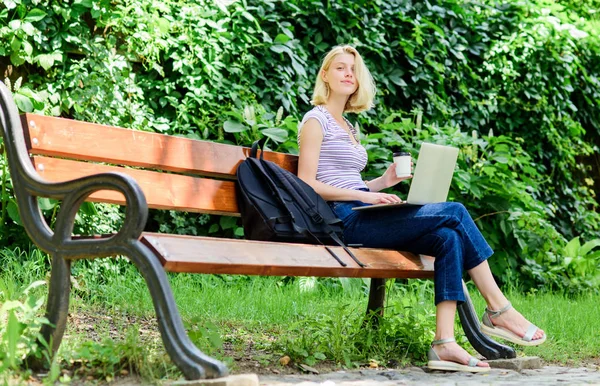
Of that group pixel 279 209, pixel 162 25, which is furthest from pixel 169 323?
pixel 162 25

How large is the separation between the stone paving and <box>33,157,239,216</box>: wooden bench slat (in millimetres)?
806

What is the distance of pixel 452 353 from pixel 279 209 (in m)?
0.91

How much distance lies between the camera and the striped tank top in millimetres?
3705

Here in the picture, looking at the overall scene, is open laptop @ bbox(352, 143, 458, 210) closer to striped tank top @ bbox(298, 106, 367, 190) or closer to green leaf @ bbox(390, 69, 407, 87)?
striped tank top @ bbox(298, 106, 367, 190)

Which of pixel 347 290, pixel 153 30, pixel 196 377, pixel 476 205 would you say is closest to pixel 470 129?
pixel 476 205

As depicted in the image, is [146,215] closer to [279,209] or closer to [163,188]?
[163,188]

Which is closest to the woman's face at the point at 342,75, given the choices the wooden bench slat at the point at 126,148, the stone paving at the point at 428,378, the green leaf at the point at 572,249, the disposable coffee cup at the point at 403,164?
the disposable coffee cup at the point at 403,164

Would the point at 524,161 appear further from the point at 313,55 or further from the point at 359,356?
the point at 359,356

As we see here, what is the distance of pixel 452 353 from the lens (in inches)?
123

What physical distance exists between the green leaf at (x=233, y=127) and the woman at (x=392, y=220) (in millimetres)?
1040

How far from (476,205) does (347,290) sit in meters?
1.43

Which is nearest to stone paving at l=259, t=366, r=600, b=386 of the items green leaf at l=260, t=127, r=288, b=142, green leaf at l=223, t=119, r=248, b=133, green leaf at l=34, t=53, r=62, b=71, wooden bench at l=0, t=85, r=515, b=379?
wooden bench at l=0, t=85, r=515, b=379

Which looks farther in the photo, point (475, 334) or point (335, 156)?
point (335, 156)

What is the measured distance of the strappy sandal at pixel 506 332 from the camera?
330 centimetres
